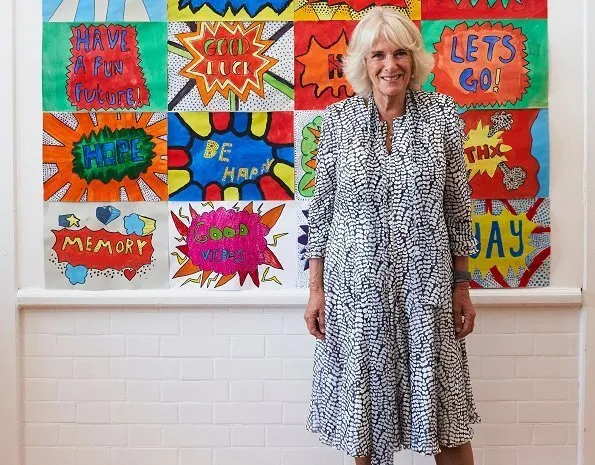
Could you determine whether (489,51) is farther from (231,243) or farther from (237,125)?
(231,243)

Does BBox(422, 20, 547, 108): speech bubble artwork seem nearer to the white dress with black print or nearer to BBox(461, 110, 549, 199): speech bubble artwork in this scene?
BBox(461, 110, 549, 199): speech bubble artwork

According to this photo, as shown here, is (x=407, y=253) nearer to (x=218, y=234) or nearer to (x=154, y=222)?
(x=218, y=234)

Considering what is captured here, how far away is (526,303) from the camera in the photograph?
2584 millimetres

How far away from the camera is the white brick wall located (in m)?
2.63

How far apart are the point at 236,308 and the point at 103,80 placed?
0.94 m

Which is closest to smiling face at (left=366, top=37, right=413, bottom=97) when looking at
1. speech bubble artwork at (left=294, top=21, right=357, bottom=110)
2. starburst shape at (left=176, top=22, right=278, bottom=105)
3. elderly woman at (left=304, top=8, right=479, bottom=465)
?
elderly woman at (left=304, top=8, right=479, bottom=465)

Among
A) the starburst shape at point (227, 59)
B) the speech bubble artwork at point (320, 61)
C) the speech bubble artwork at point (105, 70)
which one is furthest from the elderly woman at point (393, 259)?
the speech bubble artwork at point (105, 70)

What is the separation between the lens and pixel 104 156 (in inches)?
102

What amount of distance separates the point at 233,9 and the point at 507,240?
4.14ft

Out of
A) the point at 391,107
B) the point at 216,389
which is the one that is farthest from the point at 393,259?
the point at 216,389

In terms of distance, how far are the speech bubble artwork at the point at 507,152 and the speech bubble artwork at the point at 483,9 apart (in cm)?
33

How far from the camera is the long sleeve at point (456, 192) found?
2098mm

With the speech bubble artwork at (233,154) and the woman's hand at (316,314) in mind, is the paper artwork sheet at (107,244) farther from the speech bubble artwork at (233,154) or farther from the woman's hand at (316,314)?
the woman's hand at (316,314)
